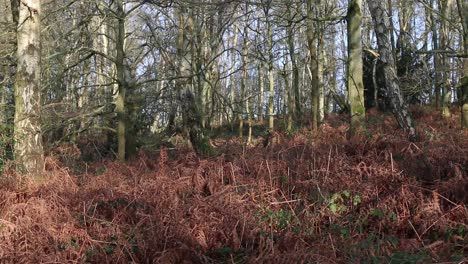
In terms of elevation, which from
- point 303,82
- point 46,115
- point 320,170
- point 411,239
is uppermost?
point 303,82

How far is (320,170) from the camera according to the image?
6.50 m

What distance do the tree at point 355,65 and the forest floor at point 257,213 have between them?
3.60m

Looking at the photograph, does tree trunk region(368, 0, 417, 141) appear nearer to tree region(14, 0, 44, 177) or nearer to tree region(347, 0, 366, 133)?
tree region(347, 0, 366, 133)

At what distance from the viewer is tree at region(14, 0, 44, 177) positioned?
7754mm

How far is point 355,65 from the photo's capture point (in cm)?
1130

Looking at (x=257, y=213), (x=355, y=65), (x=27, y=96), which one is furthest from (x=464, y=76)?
(x=27, y=96)

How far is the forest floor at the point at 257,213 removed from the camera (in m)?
4.43

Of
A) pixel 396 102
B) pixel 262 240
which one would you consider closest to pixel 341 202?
pixel 262 240

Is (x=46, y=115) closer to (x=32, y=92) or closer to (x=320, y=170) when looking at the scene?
(x=32, y=92)

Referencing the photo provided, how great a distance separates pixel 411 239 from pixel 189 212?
2.40m

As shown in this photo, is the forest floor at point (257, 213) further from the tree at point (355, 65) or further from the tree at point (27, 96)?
the tree at point (355, 65)

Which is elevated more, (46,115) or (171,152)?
(46,115)

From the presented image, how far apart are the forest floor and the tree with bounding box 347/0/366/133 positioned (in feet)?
11.8

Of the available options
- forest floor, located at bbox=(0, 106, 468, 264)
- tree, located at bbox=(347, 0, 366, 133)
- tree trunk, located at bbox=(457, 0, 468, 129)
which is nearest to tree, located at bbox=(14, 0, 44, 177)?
forest floor, located at bbox=(0, 106, 468, 264)
